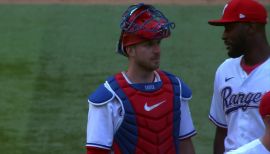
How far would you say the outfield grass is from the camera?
6963 mm

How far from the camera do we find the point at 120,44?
3.90 meters

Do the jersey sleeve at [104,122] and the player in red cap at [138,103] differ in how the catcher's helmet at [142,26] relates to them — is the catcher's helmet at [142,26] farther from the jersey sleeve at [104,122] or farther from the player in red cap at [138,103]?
the jersey sleeve at [104,122]

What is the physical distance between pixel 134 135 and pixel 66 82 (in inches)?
164

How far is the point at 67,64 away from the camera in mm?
8195

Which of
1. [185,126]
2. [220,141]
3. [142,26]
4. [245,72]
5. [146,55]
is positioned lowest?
[220,141]

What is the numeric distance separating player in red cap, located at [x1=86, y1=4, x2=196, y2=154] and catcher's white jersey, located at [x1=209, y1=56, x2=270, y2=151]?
292 millimetres

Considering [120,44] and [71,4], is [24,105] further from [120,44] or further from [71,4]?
Result: [120,44]

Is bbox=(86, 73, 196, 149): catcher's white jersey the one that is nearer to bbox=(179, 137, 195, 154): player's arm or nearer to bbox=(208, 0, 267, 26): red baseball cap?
bbox=(179, 137, 195, 154): player's arm

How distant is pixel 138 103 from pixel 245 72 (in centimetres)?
60

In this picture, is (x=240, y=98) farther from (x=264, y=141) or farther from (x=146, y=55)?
(x=264, y=141)

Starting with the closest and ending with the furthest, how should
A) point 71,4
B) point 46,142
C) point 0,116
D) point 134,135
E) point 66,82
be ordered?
1. point 134,135
2. point 46,142
3. point 0,116
4. point 66,82
5. point 71,4

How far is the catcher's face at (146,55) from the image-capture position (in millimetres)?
3762

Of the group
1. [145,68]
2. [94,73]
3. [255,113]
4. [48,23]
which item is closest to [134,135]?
[145,68]

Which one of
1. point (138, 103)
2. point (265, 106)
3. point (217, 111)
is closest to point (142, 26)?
point (138, 103)
